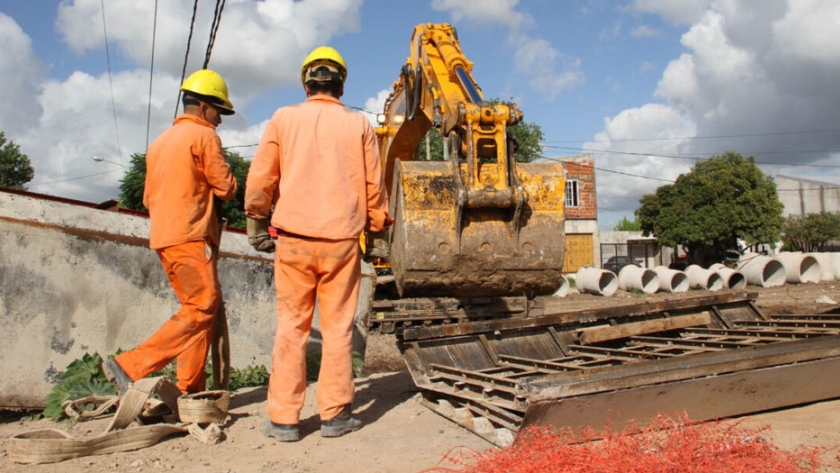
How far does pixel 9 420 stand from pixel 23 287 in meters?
0.80

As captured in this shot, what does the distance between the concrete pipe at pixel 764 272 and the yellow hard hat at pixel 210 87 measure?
63.3ft

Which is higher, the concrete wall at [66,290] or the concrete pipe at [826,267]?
the concrete wall at [66,290]

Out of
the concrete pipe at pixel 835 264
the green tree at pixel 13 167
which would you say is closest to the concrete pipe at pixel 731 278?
the concrete pipe at pixel 835 264

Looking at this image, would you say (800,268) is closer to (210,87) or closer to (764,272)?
(764,272)

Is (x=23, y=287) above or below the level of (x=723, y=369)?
above

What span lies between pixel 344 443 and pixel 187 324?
1107mm

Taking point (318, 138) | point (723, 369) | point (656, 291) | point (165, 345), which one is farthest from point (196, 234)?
point (656, 291)

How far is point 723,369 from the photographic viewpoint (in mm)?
3215

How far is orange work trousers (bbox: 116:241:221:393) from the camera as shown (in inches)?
142

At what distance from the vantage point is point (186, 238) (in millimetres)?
3727

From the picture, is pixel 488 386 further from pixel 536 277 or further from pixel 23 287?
pixel 23 287

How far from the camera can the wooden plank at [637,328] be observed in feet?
16.5

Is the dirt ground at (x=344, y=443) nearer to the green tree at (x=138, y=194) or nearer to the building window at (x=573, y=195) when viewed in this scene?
the green tree at (x=138, y=194)

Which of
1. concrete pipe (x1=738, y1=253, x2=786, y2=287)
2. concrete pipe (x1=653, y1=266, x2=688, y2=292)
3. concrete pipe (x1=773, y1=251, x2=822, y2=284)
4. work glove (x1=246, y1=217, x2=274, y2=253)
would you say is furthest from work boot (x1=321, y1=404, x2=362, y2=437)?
concrete pipe (x1=773, y1=251, x2=822, y2=284)
